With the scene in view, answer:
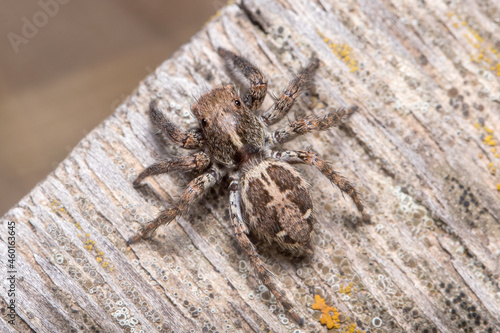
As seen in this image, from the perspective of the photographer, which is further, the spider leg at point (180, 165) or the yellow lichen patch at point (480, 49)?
the yellow lichen patch at point (480, 49)

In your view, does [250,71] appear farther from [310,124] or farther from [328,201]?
[328,201]

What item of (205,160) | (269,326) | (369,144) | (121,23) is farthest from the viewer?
(121,23)

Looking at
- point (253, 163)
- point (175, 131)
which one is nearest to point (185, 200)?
point (175, 131)

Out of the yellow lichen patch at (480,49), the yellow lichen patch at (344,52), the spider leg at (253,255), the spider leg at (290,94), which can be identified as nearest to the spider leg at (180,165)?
the spider leg at (253,255)

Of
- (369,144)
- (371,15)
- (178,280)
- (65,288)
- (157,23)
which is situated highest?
(157,23)

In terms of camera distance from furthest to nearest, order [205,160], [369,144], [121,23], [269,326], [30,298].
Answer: [121,23]
[205,160]
[369,144]
[269,326]
[30,298]

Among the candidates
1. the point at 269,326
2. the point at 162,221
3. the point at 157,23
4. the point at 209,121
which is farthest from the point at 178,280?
the point at 157,23

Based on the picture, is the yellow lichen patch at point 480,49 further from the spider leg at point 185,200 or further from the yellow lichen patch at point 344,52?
the spider leg at point 185,200

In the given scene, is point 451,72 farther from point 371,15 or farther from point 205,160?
point 205,160
